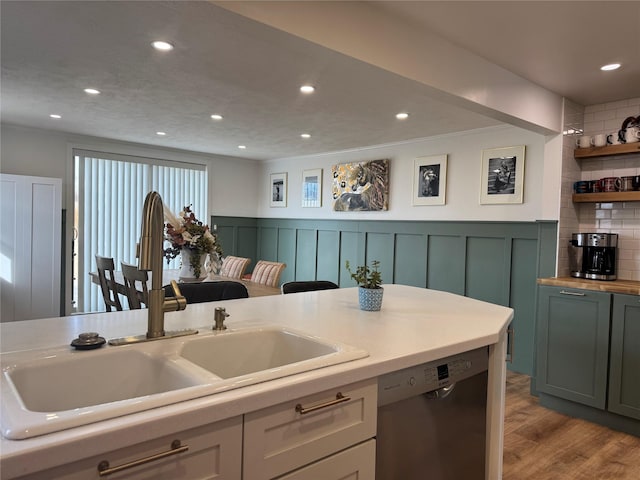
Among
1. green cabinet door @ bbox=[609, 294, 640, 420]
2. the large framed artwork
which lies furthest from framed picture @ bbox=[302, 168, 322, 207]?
green cabinet door @ bbox=[609, 294, 640, 420]

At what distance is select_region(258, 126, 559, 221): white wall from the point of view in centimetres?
388

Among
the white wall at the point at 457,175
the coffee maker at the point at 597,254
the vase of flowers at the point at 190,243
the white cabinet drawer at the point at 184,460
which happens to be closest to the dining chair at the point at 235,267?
the vase of flowers at the point at 190,243

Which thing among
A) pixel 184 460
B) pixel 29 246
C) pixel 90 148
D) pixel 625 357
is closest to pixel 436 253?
pixel 625 357

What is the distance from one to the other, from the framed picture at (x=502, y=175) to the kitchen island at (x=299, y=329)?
6.60 feet

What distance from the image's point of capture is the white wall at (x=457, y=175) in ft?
12.7

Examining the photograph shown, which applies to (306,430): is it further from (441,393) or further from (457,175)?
(457,175)

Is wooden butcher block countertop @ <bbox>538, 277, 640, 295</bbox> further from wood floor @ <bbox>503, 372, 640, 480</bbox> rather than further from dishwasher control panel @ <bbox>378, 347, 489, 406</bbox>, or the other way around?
dishwasher control panel @ <bbox>378, 347, 489, 406</bbox>

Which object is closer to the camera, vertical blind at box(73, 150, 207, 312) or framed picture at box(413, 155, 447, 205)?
framed picture at box(413, 155, 447, 205)

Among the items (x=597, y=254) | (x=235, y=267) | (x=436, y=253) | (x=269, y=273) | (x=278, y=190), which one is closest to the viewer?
(x=597, y=254)

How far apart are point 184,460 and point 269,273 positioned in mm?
3425

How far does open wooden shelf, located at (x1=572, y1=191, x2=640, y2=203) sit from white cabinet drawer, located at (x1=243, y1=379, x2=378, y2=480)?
283 cm

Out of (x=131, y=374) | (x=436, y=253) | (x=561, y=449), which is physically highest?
(x=436, y=253)

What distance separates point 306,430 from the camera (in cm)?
107

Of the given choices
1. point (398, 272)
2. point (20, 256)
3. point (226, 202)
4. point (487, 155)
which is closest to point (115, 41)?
point (20, 256)
